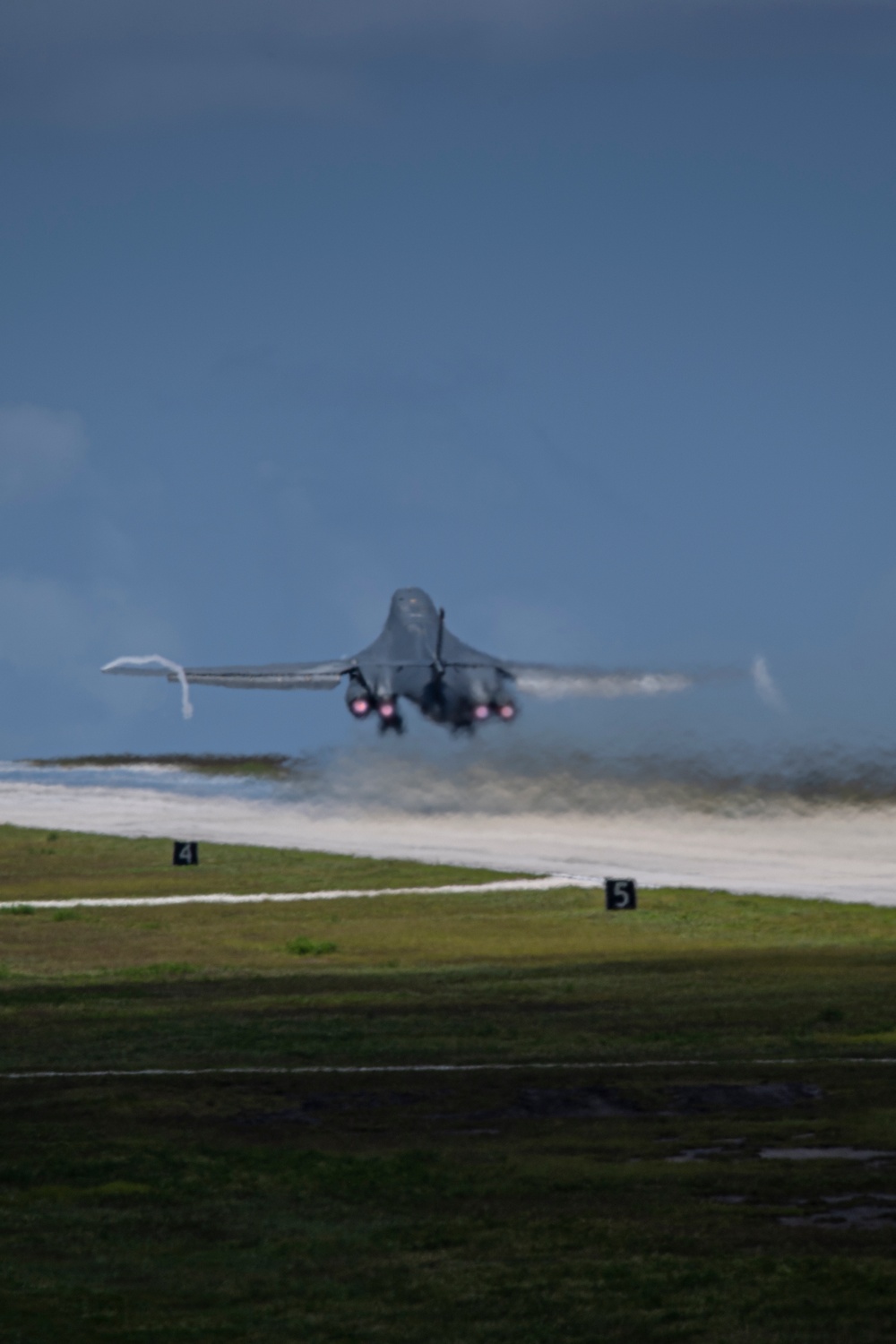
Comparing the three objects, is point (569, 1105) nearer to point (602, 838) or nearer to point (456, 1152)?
point (456, 1152)

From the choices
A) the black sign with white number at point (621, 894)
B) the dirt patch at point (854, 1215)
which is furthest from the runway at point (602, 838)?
the dirt patch at point (854, 1215)

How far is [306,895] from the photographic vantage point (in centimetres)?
4553

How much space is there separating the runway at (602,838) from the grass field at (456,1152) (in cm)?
1402

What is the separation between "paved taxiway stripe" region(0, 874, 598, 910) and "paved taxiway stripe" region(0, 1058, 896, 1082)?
937 inches

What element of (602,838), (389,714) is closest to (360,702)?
(389,714)

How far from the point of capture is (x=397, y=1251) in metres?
11.6

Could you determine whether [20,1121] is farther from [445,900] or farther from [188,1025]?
[445,900]

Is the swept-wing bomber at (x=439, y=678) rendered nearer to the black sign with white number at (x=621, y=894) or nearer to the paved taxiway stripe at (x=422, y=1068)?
the black sign with white number at (x=621, y=894)

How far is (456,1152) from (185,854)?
3798 cm

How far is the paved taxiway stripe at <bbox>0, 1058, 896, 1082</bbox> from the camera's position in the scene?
61.1ft

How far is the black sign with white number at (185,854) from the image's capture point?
5162 cm

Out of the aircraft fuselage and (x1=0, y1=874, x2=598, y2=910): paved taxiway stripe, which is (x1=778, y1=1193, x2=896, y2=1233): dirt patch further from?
the aircraft fuselage

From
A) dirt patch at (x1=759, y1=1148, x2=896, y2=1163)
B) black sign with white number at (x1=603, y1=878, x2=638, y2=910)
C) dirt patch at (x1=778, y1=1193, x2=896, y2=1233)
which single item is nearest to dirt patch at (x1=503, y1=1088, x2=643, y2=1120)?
dirt patch at (x1=759, y1=1148, x2=896, y2=1163)

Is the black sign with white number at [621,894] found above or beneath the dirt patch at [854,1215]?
above
